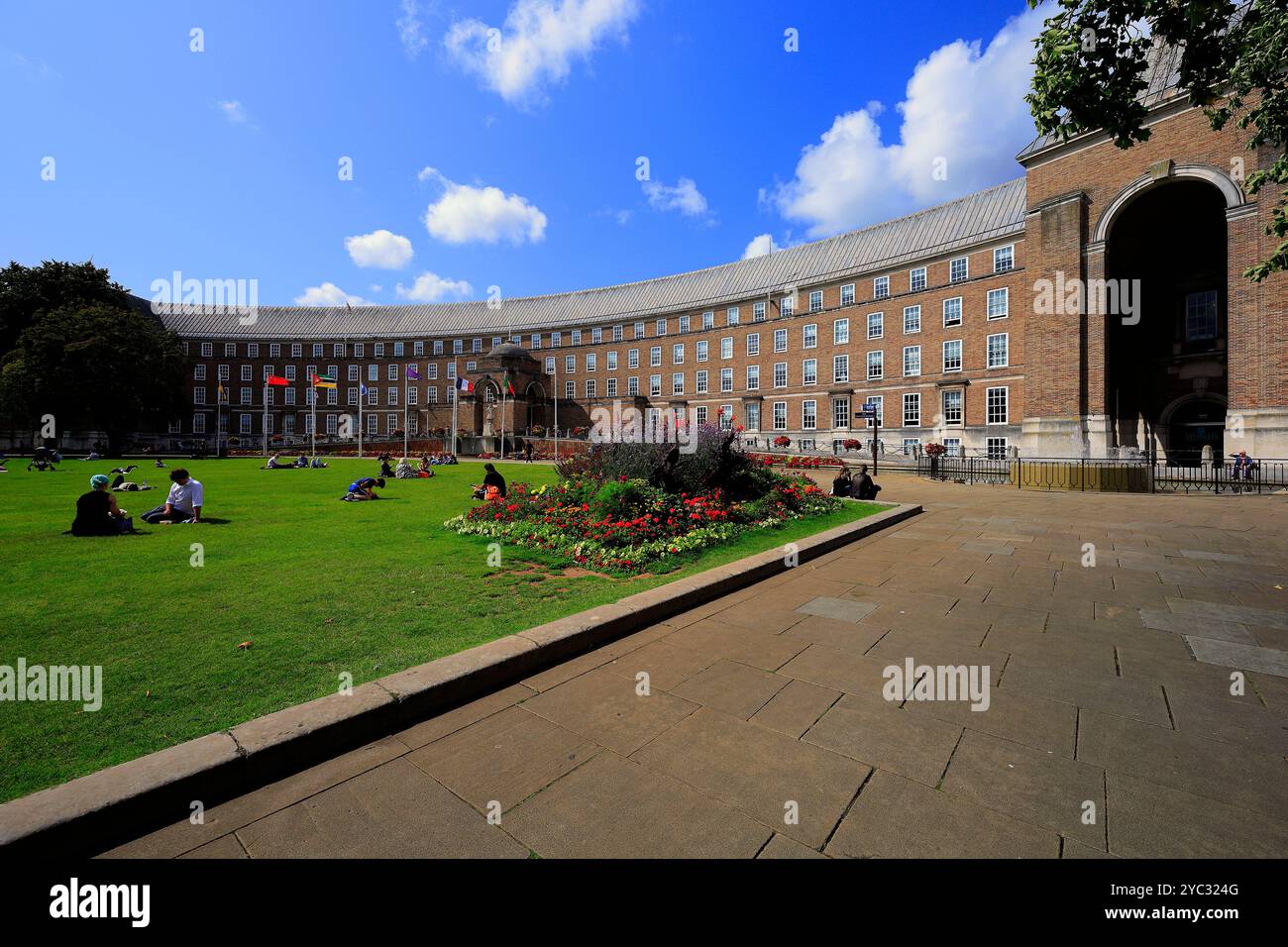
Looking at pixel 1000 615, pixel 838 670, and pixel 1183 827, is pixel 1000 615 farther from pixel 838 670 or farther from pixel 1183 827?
pixel 1183 827

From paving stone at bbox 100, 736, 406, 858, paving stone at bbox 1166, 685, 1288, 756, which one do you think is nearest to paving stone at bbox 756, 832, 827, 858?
paving stone at bbox 100, 736, 406, 858

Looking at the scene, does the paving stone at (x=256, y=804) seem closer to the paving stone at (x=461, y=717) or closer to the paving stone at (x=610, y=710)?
the paving stone at (x=461, y=717)

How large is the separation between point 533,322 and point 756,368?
33780 mm

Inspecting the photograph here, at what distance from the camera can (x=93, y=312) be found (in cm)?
4356

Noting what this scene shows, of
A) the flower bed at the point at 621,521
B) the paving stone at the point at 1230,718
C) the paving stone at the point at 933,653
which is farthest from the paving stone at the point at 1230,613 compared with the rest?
the flower bed at the point at 621,521

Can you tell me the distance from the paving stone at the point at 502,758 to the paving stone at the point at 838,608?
3270mm

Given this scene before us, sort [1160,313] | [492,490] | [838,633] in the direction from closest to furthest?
1. [838,633]
2. [492,490]
3. [1160,313]

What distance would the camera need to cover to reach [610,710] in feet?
11.7

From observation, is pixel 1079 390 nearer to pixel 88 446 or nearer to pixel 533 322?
pixel 533 322

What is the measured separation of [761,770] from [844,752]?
1.78 ft

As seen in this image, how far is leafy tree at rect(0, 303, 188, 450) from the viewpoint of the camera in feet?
132

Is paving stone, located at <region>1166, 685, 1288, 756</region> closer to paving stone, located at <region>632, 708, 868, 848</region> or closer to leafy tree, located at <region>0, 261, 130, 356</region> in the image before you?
paving stone, located at <region>632, 708, 868, 848</region>

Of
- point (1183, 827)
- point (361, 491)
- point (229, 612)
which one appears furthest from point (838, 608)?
point (361, 491)
